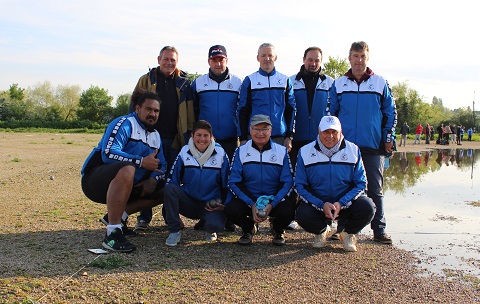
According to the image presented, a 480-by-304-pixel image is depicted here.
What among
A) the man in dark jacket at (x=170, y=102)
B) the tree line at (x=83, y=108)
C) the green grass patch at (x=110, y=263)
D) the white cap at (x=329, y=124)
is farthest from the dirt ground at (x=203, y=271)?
the tree line at (x=83, y=108)

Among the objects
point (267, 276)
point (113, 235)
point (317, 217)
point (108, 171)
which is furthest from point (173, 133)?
point (267, 276)

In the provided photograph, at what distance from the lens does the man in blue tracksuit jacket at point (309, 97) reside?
6.77m

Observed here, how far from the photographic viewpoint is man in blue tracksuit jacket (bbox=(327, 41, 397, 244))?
6.09 m

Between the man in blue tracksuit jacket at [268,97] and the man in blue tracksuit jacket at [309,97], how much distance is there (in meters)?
0.34

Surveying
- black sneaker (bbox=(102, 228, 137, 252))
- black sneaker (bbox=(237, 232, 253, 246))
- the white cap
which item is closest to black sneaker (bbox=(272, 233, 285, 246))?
black sneaker (bbox=(237, 232, 253, 246))

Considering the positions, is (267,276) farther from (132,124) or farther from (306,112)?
(306,112)

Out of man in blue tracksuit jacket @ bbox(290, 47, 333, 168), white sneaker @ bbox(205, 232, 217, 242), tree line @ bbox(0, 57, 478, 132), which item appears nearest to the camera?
white sneaker @ bbox(205, 232, 217, 242)

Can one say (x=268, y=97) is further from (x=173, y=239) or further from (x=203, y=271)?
(x=203, y=271)

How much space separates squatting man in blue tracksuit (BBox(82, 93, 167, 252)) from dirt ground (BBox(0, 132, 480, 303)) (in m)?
0.39

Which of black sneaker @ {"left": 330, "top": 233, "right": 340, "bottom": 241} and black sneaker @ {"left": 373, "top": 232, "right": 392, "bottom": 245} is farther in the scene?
black sneaker @ {"left": 330, "top": 233, "right": 340, "bottom": 241}

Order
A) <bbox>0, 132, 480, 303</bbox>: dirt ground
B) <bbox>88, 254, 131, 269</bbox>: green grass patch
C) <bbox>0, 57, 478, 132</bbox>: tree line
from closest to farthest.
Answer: <bbox>0, 132, 480, 303</bbox>: dirt ground
<bbox>88, 254, 131, 269</bbox>: green grass patch
<bbox>0, 57, 478, 132</bbox>: tree line

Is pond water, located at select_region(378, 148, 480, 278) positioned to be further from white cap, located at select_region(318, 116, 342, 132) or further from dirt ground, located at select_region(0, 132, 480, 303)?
white cap, located at select_region(318, 116, 342, 132)

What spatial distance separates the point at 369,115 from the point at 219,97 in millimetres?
1960

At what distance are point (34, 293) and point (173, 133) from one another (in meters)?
3.06
